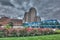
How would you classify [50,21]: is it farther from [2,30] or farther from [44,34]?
[2,30]

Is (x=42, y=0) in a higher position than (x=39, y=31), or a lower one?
higher

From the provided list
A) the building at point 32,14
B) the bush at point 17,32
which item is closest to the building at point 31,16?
the building at point 32,14

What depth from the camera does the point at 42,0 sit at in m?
15.1

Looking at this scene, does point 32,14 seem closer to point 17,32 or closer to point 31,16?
point 31,16

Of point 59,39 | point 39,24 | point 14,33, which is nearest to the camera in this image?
point 59,39

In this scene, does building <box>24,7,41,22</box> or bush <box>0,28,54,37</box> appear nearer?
bush <box>0,28,54,37</box>

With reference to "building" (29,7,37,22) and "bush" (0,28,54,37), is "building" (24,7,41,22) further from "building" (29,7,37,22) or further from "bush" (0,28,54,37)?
"bush" (0,28,54,37)

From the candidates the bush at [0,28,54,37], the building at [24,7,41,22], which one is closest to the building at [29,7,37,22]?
the building at [24,7,41,22]

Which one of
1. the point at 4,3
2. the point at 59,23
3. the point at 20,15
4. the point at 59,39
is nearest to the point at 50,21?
the point at 59,23

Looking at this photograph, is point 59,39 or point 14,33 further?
point 14,33

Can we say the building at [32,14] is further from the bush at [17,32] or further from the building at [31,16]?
the bush at [17,32]

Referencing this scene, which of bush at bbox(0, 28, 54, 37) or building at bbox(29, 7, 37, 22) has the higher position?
building at bbox(29, 7, 37, 22)

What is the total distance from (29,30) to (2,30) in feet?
4.19

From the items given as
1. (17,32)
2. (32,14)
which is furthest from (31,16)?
(17,32)
